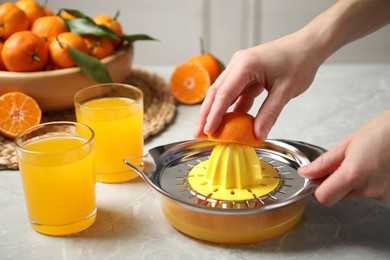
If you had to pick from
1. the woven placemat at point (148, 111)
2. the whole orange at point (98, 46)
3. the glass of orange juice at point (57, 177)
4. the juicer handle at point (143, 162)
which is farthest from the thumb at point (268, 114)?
the whole orange at point (98, 46)

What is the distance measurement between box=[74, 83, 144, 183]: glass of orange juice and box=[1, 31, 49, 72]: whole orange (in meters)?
0.29

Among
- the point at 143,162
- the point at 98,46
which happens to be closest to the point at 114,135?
the point at 143,162

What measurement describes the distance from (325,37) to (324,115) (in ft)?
1.51

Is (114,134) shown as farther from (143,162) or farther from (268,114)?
(268,114)

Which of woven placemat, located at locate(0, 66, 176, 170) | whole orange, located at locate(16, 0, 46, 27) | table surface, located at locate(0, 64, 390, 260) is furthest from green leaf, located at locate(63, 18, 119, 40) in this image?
table surface, located at locate(0, 64, 390, 260)

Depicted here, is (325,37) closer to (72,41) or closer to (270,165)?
(270,165)

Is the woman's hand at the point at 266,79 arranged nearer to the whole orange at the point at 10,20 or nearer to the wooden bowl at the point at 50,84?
the wooden bowl at the point at 50,84

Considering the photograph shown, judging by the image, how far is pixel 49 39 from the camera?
1.66 m

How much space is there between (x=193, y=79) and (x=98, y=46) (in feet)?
1.01

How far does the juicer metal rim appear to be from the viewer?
106 cm

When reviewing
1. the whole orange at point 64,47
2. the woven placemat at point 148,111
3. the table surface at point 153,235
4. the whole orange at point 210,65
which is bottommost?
the table surface at point 153,235

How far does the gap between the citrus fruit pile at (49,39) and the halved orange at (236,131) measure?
24.1 inches

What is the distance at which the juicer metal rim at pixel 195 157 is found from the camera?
3.48 ft

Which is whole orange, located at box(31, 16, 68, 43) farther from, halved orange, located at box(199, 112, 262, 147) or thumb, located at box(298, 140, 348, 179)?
thumb, located at box(298, 140, 348, 179)
